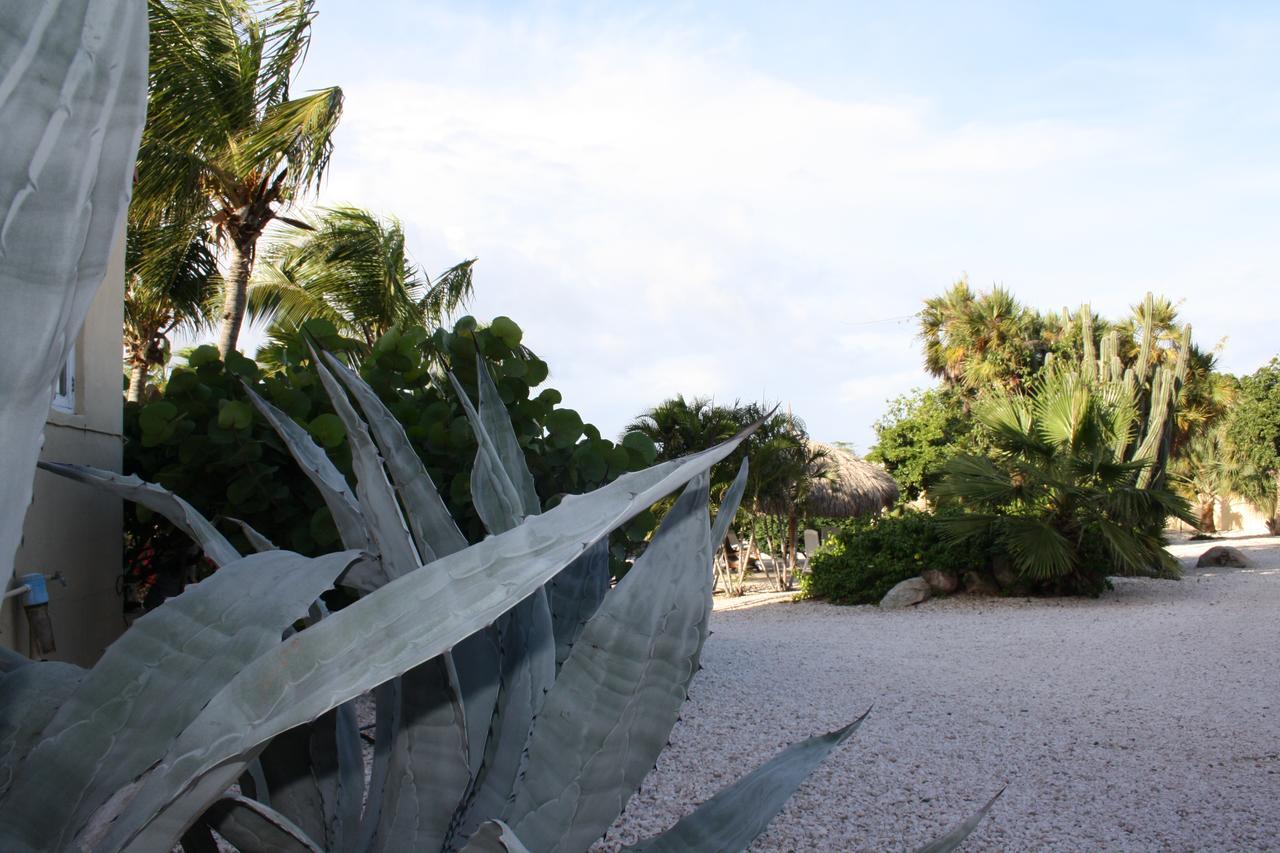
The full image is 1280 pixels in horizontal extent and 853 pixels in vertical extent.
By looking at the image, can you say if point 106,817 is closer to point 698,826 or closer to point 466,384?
point 698,826

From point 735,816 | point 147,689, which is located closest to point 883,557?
point 735,816

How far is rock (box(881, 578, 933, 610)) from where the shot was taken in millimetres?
10742

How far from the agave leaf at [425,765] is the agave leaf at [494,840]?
0.89 feet

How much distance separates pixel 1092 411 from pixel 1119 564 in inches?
69.0

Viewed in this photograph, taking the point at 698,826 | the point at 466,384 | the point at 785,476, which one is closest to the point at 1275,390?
the point at 785,476

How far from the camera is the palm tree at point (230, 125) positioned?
32.5 feet

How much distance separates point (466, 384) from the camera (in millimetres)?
3699

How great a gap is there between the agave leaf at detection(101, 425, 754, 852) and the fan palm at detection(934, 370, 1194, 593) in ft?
34.2

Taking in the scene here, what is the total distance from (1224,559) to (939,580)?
6372mm

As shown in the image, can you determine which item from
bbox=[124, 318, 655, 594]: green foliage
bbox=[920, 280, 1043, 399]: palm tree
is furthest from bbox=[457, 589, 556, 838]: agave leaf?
bbox=[920, 280, 1043, 399]: palm tree

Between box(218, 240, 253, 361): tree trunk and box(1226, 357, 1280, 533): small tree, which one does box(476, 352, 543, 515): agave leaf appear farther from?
box(1226, 357, 1280, 533): small tree

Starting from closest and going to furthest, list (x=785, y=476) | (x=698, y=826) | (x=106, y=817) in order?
(x=106, y=817) → (x=698, y=826) → (x=785, y=476)

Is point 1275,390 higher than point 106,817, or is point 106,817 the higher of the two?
point 1275,390

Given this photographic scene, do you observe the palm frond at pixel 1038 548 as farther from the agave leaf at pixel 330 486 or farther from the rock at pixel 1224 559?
the agave leaf at pixel 330 486
